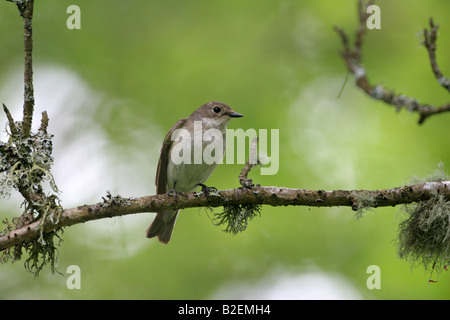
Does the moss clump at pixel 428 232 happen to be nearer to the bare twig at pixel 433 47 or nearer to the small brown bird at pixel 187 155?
the bare twig at pixel 433 47

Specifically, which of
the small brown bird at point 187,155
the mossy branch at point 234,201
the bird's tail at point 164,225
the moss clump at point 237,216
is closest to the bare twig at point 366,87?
the mossy branch at point 234,201

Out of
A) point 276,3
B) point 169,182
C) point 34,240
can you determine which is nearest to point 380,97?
point 34,240

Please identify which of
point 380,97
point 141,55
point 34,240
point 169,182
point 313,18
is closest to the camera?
point 380,97

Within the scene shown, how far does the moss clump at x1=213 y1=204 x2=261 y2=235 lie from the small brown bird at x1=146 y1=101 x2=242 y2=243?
1.12m

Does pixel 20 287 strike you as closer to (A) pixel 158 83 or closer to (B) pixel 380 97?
(A) pixel 158 83

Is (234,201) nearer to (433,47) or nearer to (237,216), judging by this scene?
(237,216)

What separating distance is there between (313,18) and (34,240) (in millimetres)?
4286

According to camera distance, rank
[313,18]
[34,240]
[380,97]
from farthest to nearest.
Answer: [313,18] → [34,240] → [380,97]

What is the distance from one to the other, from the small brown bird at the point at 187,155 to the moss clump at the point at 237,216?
3.68 ft

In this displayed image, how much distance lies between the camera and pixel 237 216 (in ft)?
13.7

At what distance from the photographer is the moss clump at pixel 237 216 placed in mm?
4133

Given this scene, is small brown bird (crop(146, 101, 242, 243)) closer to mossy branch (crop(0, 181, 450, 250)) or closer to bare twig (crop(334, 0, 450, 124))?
mossy branch (crop(0, 181, 450, 250))

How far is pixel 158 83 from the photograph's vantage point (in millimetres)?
6074

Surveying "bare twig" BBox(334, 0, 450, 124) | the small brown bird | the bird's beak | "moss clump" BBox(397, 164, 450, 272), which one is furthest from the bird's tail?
"bare twig" BBox(334, 0, 450, 124)
